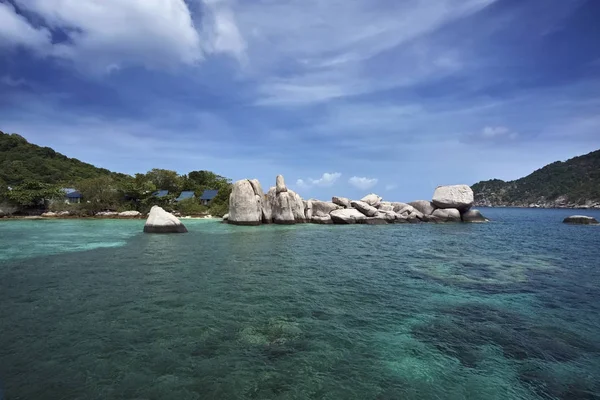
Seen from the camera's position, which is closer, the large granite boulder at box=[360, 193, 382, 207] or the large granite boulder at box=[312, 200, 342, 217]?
the large granite boulder at box=[312, 200, 342, 217]

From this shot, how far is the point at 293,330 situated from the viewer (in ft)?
29.8

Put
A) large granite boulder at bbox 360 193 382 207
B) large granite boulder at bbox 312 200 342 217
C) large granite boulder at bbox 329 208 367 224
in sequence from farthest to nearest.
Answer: large granite boulder at bbox 360 193 382 207, large granite boulder at bbox 312 200 342 217, large granite boulder at bbox 329 208 367 224

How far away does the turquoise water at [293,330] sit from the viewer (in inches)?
253

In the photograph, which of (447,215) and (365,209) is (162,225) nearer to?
(365,209)

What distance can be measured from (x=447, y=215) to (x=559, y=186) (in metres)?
148

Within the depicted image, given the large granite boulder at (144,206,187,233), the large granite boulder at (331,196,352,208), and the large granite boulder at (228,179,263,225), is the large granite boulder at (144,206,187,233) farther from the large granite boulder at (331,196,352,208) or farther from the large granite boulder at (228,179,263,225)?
the large granite boulder at (331,196,352,208)

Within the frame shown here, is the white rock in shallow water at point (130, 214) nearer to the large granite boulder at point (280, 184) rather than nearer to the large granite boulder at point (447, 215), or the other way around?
the large granite boulder at point (280, 184)

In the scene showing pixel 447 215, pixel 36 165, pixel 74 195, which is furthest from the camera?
pixel 36 165

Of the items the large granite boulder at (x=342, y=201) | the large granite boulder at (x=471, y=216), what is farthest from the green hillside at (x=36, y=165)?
the large granite boulder at (x=471, y=216)

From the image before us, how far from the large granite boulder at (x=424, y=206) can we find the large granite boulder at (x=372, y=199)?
6368mm

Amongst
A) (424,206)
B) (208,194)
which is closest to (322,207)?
(424,206)

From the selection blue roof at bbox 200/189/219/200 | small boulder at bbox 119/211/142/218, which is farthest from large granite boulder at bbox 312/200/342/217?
small boulder at bbox 119/211/142/218

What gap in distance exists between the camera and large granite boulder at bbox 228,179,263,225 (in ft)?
145

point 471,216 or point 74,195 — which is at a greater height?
point 74,195
